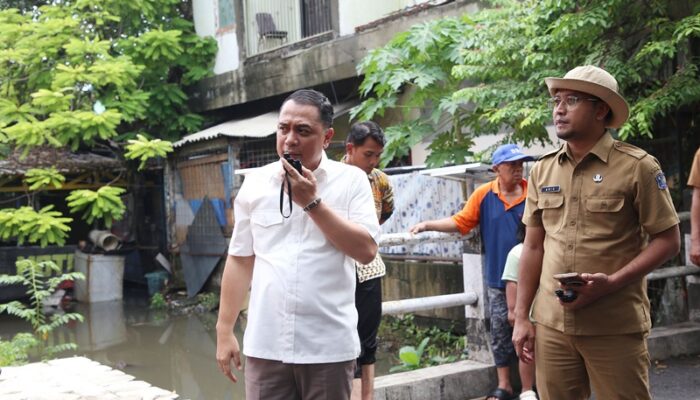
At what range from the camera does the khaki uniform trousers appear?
3148 mm

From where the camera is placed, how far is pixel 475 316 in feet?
18.6

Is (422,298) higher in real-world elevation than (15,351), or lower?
higher

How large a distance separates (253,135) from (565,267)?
10.3 metres

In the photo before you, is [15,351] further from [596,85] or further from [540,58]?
[596,85]

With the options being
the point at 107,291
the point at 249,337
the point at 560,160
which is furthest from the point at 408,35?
the point at 107,291

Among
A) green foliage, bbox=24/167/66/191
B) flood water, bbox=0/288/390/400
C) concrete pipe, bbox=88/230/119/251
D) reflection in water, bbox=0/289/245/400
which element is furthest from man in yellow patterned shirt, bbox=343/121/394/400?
concrete pipe, bbox=88/230/119/251

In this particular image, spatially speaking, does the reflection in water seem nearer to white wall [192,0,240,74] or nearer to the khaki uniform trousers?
white wall [192,0,240,74]

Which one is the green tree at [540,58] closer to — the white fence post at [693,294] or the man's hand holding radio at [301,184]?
the white fence post at [693,294]

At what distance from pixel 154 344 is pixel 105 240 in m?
4.41

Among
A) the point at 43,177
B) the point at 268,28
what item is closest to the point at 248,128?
the point at 268,28

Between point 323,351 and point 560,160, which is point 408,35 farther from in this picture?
point 323,351

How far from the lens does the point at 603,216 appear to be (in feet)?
10.5

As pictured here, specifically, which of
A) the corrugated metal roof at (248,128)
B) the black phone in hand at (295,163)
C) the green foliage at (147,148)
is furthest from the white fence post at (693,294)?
the green foliage at (147,148)

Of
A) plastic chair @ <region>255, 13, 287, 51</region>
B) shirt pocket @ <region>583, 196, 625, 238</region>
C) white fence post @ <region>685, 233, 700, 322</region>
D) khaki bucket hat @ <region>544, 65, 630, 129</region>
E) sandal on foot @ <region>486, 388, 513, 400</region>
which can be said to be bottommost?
sandal on foot @ <region>486, 388, 513, 400</region>
